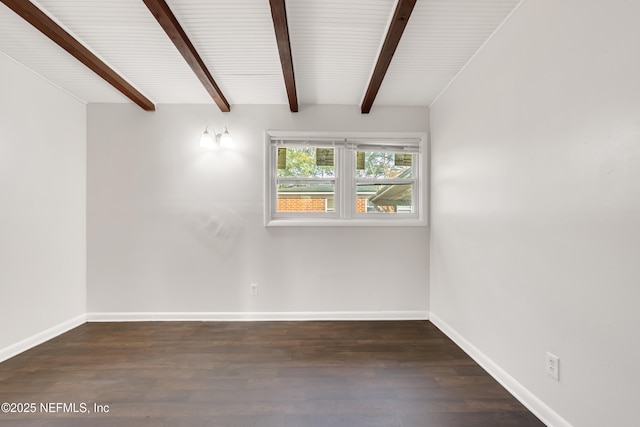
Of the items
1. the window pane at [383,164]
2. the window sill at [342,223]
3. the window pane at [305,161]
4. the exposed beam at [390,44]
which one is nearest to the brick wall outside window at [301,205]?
the window sill at [342,223]

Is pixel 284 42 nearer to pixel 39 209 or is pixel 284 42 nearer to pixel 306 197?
pixel 306 197

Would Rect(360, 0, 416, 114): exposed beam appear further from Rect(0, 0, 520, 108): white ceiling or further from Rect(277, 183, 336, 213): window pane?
Rect(277, 183, 336, 213): window pane

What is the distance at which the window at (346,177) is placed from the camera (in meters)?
3.40

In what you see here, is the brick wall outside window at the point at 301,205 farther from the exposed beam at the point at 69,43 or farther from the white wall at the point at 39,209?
the white wall at the point at 39,209

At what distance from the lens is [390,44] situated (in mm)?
2141

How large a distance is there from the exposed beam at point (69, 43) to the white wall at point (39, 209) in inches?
25.4

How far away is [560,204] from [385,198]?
2014 millimetres

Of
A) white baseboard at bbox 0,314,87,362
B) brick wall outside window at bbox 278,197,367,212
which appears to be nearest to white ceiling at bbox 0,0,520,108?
brick wall outside window at bbox 278,197,367,212

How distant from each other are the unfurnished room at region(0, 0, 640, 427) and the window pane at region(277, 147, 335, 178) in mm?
26

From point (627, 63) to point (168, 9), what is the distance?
2386 millimetres

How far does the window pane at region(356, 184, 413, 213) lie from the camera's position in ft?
11.5

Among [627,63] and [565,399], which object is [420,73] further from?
[565,399]

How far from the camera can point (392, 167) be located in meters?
3.51

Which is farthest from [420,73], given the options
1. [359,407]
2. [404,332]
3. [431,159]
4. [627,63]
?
[359,407]
